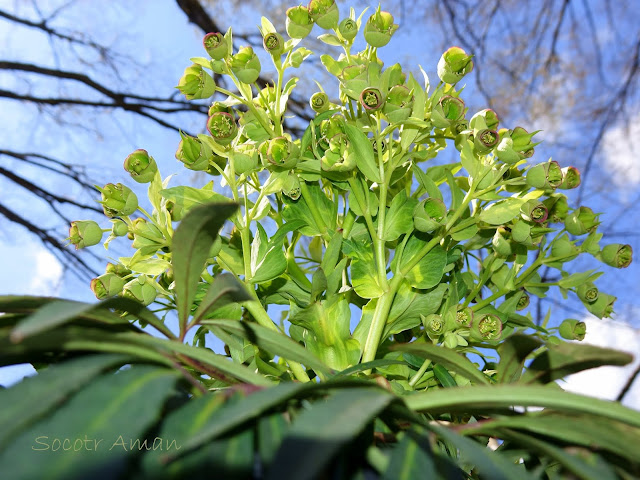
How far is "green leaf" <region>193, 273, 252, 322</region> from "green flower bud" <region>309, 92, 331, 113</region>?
0.79 feet

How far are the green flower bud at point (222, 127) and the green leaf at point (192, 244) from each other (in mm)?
145

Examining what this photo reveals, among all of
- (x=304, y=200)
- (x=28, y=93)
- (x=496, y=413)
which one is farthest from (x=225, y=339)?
(x=28, y=93)

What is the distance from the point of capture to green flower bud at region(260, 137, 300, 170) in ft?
1.11

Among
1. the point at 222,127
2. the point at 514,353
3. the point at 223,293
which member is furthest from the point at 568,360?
the point at 222,127

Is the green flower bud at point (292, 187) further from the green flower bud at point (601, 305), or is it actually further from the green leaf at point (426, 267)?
the green flower bud at point (601, 305)

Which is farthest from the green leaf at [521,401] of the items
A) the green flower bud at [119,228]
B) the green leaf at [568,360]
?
the green flower bud at [119,228]

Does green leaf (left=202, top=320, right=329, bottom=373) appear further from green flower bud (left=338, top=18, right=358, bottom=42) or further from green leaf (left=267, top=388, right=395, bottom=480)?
green flower bud (left=338, top=18, right=358, bottom=42)

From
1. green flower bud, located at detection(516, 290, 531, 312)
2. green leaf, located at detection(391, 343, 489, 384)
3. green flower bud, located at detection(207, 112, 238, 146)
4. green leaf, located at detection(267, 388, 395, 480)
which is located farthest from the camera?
green flower bud, located at detection(516, 290, 531, 312)

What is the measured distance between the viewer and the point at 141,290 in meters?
0.36

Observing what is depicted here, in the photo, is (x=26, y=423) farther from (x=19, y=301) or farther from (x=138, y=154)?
(x=138, y=154)

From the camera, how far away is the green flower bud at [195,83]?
368mm

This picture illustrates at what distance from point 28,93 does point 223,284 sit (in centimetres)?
123

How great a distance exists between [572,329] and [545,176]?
0.14m

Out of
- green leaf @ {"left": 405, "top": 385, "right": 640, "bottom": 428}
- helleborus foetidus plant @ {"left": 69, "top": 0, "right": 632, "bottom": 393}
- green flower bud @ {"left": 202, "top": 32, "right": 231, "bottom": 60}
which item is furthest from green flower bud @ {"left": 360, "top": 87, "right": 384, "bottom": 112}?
green leaf @ {"left": 405, "top": 385, "right": 640, "bottom": 428}
